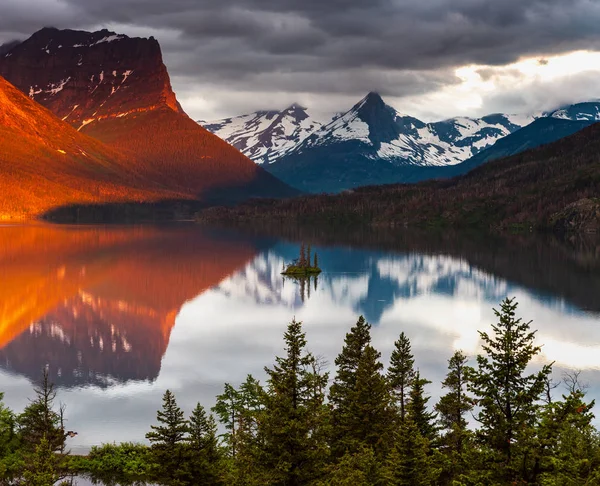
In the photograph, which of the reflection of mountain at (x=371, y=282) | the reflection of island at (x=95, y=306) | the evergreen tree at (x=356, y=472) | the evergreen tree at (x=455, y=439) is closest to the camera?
the evergreen tree at (x=356, y=472)

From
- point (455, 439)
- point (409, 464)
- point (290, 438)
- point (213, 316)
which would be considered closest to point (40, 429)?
point (290, 438)

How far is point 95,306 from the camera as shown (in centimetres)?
10456

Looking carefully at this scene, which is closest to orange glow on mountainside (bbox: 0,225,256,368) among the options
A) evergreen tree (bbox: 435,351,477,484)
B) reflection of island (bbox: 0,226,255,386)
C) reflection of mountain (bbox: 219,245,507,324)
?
reflection of island (bbox: 0,226,255,386)

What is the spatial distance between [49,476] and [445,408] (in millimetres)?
23296

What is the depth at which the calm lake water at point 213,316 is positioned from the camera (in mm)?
63656

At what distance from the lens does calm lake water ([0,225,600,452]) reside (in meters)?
63.7

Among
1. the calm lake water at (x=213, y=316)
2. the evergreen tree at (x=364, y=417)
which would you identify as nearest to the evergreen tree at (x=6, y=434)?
the calm lake water at (x=213, y=316)

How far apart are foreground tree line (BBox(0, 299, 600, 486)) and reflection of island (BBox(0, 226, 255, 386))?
27.8 metres

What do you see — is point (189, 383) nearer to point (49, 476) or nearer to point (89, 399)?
point (89, 399)

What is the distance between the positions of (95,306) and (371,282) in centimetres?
5396

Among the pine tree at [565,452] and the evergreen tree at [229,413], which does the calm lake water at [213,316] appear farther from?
the pine tree at [565,452]

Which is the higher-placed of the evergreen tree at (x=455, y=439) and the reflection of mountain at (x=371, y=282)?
the evergreen tree at (x=455, y=439)

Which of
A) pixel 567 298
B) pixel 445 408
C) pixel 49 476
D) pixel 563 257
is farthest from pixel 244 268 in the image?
pixel 49 476

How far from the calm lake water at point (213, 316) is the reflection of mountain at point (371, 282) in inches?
13.0
